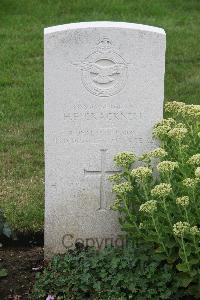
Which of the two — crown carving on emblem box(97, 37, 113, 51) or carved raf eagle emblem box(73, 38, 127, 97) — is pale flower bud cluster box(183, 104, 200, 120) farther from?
crown carving on emblem box(97, 37, 113, 51)

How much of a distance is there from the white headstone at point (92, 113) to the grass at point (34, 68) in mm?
600

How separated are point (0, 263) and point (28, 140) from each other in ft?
7.01

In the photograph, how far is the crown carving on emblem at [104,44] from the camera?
4.39 metres

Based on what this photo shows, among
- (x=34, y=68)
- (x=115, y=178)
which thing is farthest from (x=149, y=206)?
Answer: (x=34, y=68)

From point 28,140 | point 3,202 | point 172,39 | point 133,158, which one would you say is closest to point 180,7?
point 172,39

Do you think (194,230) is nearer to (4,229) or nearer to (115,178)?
(115,178)

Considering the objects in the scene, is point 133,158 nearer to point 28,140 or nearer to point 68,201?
point 68,201

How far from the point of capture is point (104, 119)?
14.9ft

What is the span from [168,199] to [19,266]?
1159 millimetres

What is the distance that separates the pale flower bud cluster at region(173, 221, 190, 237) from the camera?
386 centimetres

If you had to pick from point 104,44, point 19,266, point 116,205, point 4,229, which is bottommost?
point 19,266

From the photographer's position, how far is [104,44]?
4.41 m

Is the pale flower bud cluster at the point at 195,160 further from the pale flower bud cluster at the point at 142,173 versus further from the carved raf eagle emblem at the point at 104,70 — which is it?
the carved raf eagle emblem at the point at 104,70

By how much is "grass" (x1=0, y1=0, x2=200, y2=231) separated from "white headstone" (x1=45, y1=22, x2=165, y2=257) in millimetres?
600
